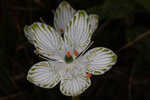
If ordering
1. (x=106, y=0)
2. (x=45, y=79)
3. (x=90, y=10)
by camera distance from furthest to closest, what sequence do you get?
1. (x=106, y=0)
2. (x=90, y=10)
3. (x=45, y=79)

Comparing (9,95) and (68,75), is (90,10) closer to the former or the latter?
(68,75)

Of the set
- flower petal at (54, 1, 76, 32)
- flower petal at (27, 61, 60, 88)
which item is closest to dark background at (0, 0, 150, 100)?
flower petal at (54, 1, 76, 32)

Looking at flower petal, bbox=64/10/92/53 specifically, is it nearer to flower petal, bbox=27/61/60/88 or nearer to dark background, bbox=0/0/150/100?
flower petal, bbox=27/61/60/88

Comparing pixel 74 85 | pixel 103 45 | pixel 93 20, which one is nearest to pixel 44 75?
pixel 74 85

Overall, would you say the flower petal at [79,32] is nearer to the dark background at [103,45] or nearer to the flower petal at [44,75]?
the flower petal at [44,75]

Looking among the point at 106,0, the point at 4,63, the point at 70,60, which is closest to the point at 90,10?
the point at 106,0

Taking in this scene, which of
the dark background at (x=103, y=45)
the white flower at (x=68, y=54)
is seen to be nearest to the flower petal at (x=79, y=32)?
the white flower at (x=68, y=54)
